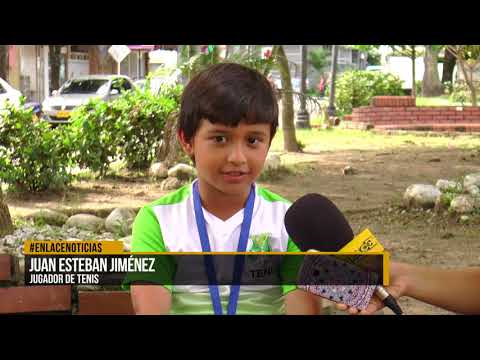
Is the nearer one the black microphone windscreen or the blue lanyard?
the black microphone windscreen

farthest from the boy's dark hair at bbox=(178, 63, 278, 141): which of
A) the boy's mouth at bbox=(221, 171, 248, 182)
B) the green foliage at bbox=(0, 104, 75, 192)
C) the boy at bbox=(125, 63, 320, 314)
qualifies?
the green foliage at bbox=(0, 104, 75, 192)

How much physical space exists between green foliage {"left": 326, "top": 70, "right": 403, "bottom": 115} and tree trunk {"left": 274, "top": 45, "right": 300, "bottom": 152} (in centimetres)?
135

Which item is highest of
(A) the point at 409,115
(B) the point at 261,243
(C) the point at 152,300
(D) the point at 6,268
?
(A) the point at 409,115

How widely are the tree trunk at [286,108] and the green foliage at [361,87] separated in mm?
1349

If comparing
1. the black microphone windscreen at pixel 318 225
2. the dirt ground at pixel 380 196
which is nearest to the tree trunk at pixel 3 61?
the dirt ground at pixel 380 196

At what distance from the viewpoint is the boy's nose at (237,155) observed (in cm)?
192

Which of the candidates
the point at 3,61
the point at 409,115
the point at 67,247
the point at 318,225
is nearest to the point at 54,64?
the point at 3,61

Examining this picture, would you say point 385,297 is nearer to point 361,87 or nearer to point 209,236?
point 209,236

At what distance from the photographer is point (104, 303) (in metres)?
3.00

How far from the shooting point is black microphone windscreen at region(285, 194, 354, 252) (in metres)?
1.67

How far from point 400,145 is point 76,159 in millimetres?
2366

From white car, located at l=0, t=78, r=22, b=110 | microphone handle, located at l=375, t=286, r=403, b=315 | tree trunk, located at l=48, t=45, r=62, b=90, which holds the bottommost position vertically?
microphone handle, located at l=375, t=286, r=403, b=315

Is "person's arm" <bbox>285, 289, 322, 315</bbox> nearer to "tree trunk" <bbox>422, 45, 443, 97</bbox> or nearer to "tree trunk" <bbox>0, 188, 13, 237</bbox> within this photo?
"tree trunk" <bbox>0, 188, 13, 237</bbox>

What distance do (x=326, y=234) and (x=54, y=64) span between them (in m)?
2.14
